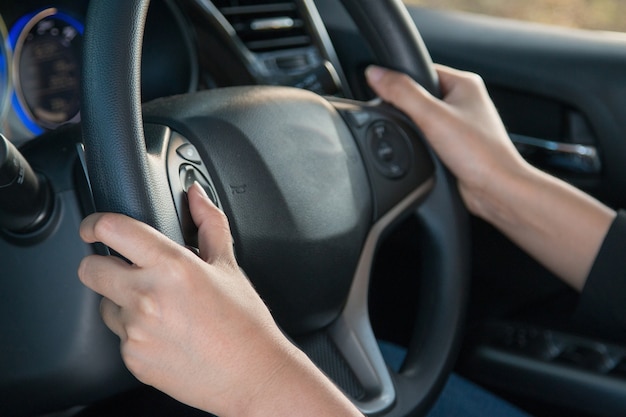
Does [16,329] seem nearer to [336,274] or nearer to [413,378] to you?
[336,274]

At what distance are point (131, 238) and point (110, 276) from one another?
0.03 meters

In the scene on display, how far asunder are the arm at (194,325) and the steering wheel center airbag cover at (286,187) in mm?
165

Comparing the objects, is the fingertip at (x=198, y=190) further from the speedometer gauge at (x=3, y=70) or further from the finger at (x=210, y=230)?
the speedometer gauge at (x=3, y=70)

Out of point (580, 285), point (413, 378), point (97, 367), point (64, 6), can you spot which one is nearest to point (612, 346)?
point (580, 285)

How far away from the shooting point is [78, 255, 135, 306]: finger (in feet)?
2.03

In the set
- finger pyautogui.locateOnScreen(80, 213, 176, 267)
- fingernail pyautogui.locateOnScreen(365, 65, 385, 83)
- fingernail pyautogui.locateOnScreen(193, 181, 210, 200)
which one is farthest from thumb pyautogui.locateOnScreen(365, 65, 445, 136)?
finger pyautogui.locateOnScreen(80, 213, 176, 267)

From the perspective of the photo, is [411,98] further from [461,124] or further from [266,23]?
[266,23]

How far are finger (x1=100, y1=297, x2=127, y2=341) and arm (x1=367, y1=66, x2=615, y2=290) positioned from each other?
1.62 feet

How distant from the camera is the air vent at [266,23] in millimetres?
1426

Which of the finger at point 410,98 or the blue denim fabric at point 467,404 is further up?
the finger at point 410,98

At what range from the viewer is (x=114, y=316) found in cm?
65

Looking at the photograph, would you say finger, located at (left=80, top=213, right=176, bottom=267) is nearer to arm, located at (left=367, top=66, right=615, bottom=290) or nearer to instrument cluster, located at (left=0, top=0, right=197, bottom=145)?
arm, located at (left=367, top=66, right=615, bottom=290)

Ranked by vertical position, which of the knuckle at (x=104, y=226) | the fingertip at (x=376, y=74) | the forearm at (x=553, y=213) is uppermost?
the knuckle at (x=104, y=226)

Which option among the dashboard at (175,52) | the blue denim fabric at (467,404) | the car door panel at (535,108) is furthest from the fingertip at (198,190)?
the car door panel at (535,108)
